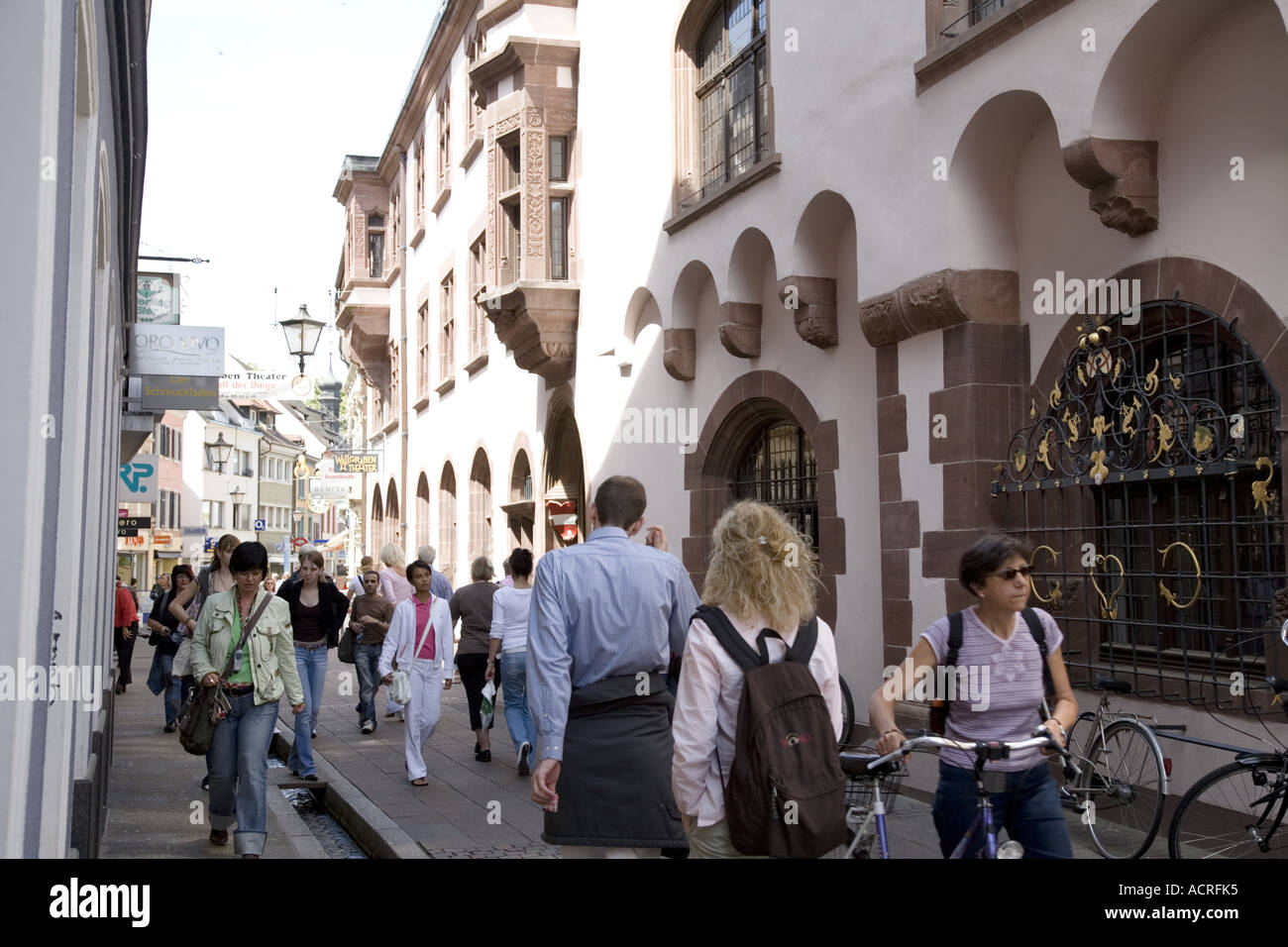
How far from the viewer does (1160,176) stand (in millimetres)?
8180

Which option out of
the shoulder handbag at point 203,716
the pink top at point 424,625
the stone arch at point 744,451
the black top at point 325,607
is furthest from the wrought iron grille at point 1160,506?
the black top at point 325,607

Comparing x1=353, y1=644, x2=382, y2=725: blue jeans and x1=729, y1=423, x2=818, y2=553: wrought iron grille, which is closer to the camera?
x1=729, y1=423, x2=818, y2=553: wrought iron grille

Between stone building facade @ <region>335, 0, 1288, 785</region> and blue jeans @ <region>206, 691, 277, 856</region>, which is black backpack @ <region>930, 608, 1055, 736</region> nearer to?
stone building facade @ <region>335, 0, 1288, 785</region>

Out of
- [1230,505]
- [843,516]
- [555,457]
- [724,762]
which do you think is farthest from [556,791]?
[555,457]

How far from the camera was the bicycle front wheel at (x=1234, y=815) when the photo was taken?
629 centimetres

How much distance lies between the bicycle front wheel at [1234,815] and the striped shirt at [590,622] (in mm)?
3014

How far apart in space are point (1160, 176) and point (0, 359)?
690 centimetres

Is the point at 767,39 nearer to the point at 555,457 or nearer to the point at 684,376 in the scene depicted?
the point at 684,376

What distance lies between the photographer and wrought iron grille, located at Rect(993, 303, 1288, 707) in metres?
7.50

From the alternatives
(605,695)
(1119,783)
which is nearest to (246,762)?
(605,695)

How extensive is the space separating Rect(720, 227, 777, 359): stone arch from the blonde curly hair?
29.1 ft

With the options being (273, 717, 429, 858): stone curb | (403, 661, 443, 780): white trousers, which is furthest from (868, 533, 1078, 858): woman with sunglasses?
(403, 661, 443, 780): white trousers

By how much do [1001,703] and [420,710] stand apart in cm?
660

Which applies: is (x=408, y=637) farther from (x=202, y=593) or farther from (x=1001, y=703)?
(x=1001, y=703)
